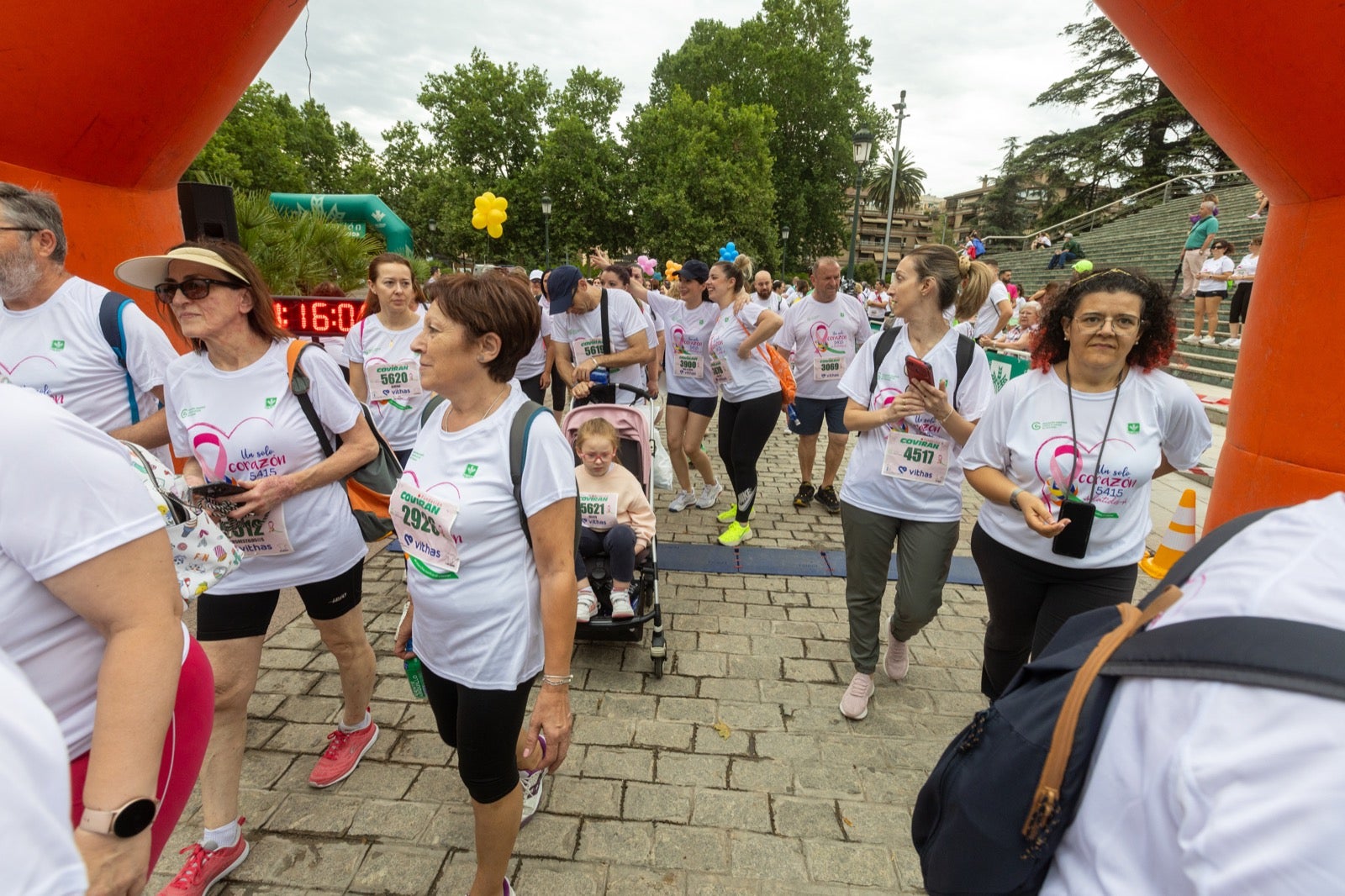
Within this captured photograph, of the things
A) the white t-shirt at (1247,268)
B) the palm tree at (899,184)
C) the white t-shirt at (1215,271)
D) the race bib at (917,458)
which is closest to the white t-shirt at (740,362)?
the race bib at (917,458)

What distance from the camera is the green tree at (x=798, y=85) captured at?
39.2m

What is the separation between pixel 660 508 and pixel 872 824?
153 inches

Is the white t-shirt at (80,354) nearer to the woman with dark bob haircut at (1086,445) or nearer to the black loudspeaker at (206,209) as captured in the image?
the black loudspeaker at (206,209)

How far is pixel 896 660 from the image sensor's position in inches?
138

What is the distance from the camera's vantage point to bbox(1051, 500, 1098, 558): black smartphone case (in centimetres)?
229

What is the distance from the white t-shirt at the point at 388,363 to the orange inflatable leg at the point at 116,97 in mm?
1285

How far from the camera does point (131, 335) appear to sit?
269cm

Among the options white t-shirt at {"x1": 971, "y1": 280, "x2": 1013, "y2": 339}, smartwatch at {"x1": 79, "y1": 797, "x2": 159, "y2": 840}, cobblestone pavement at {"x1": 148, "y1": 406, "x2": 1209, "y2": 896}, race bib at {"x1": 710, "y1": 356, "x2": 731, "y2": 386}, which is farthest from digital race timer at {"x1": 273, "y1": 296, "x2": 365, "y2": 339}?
white t-shirt at {"x1": 971, "y1": 280, "x2": 1013, "y2": 339}

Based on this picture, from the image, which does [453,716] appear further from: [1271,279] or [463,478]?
[1271,279]

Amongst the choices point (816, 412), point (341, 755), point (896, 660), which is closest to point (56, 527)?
point (341, 755)

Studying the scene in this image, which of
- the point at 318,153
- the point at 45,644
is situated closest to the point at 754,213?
the point at 318,153

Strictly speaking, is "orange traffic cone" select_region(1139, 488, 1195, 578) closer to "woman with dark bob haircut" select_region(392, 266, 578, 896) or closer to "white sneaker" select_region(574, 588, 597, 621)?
"white sneaker" select_region(574, 588, 597, 621)

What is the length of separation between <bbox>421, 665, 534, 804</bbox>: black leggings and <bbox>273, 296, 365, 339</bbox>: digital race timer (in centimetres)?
502

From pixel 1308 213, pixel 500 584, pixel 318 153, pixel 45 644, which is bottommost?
pixel 500 584
